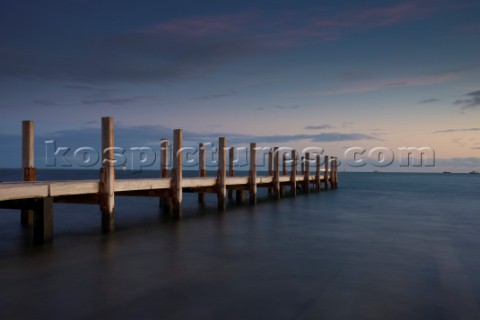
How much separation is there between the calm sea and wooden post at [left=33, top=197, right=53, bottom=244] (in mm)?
300

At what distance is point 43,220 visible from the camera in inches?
396

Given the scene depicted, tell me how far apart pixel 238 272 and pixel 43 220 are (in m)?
4.71

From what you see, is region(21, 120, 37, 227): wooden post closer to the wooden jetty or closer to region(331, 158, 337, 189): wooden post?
the wooden jetty

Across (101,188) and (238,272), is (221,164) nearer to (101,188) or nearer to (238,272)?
(101,188)

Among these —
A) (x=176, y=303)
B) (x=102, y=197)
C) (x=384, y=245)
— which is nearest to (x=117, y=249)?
(x=102, y=197)

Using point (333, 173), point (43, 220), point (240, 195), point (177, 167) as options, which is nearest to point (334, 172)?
point (333, 173)

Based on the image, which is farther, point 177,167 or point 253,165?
point 253,165

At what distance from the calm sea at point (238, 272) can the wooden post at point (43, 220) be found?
11.8 inches

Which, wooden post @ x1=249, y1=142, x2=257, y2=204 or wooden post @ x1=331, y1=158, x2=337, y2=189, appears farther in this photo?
wooden post @ x1=331, y1=158, x2=337, y2=189

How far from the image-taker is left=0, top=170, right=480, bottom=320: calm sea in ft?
20.7

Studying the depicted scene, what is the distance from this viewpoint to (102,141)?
37.2ft

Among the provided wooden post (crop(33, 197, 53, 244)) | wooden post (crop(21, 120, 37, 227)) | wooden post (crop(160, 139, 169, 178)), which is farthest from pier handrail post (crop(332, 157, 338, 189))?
wooden post (crop(33, 197, 53, 244))

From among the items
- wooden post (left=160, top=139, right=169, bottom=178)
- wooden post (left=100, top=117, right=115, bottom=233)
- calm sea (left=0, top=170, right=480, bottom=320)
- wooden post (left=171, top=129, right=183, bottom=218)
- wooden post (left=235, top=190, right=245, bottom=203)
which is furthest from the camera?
wooden post (left=235, top=190, right=245, bottom=203)

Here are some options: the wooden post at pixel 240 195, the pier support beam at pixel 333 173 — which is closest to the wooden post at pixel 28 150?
the wooden post at pixel 240 195
